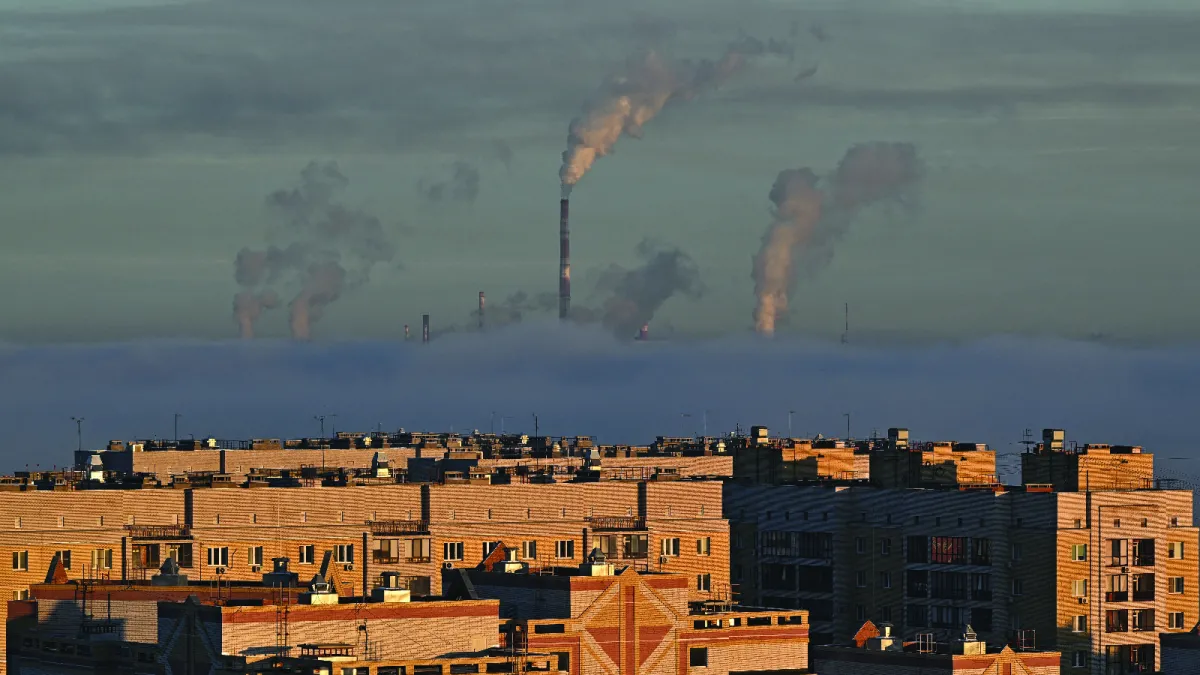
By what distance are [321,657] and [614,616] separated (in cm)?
2370

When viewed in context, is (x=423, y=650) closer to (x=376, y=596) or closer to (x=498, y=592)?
(x=376, y=596)

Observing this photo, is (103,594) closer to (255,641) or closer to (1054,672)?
(255,641)

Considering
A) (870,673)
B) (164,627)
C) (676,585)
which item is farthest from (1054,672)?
(164,627)

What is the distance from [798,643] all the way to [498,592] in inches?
652

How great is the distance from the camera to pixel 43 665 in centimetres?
16912

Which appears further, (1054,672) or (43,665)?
(1054,672)

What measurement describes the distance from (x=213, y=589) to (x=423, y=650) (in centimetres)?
2004

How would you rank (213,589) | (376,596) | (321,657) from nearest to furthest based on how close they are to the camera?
(321,657), (376,596), (213,589)

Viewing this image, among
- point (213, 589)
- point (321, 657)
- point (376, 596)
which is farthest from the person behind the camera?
point (213, 589)

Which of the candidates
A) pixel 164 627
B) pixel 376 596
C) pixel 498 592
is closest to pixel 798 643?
pixel 498 592

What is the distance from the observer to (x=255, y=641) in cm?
15750

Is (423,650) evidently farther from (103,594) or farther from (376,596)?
(103,594)

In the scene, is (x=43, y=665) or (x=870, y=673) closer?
(x=43, y=665)

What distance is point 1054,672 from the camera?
180875 millimetres
